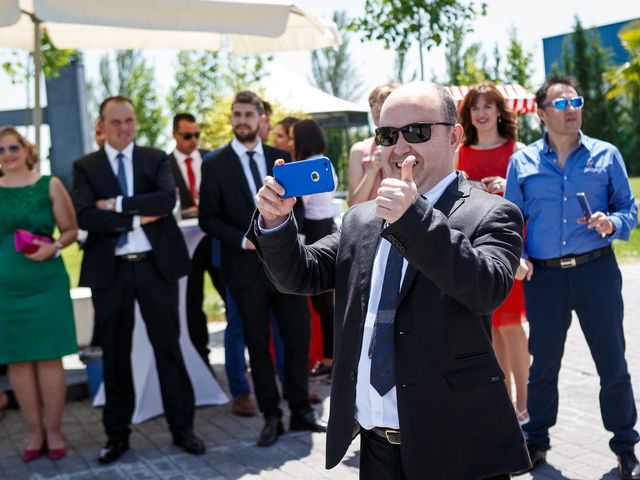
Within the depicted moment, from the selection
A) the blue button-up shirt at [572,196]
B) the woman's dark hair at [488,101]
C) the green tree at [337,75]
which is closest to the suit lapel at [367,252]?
the blue button-up shirt at [572,196]

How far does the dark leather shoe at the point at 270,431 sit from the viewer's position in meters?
5.63

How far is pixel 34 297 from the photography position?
5.77m

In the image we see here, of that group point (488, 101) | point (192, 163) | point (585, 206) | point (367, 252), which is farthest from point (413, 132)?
point (192, 163)

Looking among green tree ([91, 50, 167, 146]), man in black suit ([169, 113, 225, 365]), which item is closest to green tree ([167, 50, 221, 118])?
green tree ([91, 50, 167, 146])

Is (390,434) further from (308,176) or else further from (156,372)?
(156,372)

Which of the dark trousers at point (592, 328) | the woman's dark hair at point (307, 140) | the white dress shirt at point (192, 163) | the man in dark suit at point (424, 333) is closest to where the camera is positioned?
the man in dark suit at point (424, 333)

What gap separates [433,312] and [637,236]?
1727cm

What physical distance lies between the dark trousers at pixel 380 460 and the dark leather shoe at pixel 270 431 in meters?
2.95

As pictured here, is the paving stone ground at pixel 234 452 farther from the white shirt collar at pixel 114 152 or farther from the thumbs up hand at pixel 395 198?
the thumbs up hand at pixel 395 198

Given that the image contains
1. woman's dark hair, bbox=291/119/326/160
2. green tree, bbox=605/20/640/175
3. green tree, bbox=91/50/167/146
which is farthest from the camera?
green tree, bbox=91/50/167/146

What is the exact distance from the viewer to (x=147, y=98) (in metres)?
44.8

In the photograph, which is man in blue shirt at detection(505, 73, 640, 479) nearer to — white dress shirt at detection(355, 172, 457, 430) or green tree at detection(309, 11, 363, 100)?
white dress shirt at detection(355, 172, 457, 430)

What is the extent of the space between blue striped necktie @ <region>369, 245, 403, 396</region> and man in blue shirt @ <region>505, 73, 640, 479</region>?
230 centimetres

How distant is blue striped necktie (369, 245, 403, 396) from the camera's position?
8.26 ft
